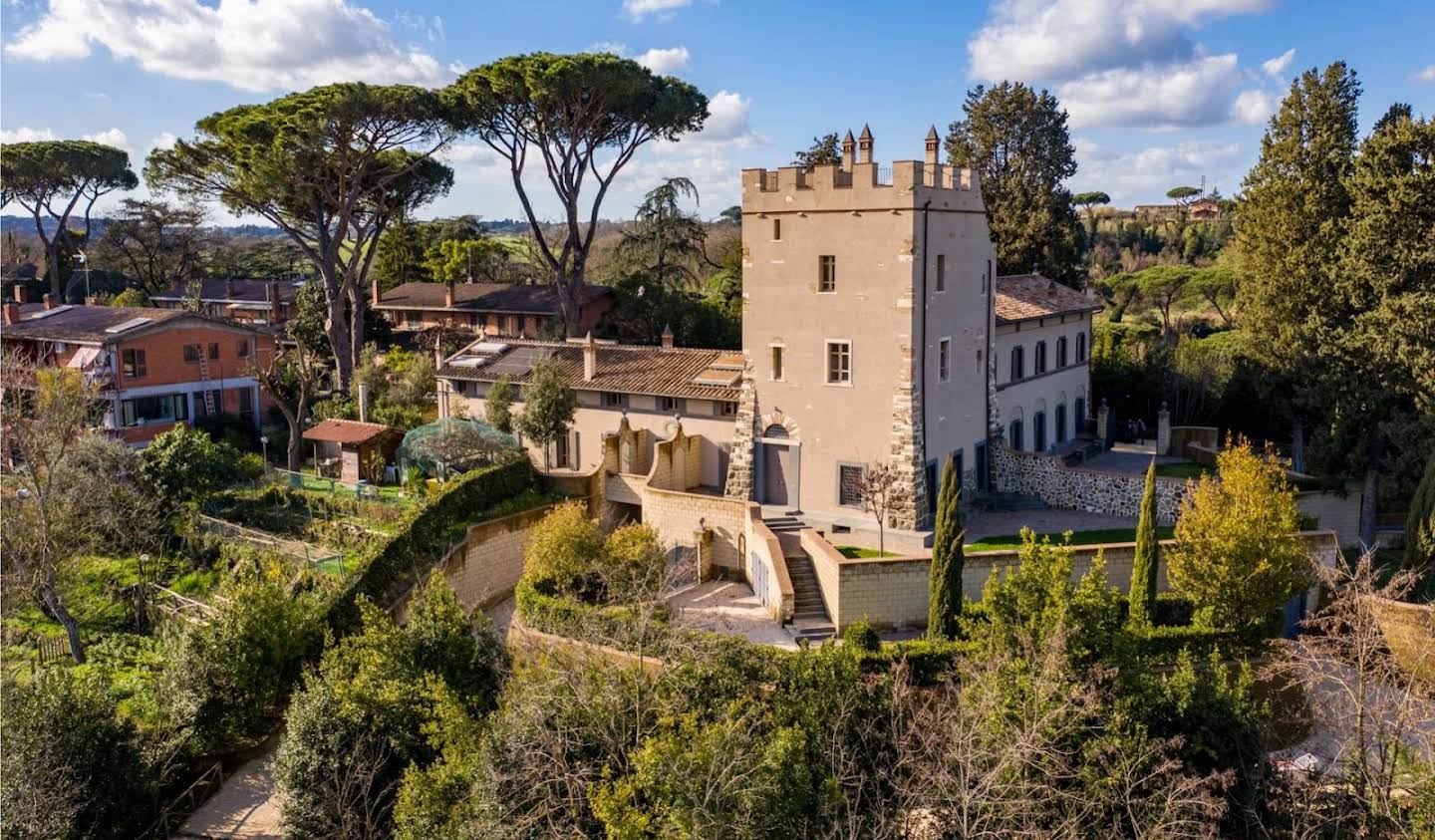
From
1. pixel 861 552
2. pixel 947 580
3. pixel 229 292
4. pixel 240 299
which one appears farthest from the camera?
pixel 229 292

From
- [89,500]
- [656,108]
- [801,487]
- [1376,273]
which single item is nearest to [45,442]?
[89,500]

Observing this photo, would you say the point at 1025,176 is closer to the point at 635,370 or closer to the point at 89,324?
the point at 635,370

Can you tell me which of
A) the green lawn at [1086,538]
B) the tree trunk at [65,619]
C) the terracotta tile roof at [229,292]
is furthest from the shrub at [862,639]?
the terracotta tile roof at [229,292]

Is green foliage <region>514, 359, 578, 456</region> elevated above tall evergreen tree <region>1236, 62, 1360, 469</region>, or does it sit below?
below

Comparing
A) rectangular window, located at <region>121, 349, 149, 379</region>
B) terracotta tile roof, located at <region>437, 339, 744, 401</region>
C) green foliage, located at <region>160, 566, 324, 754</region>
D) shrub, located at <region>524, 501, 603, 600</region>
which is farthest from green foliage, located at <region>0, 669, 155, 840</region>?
rectangular window, located at <region>121, 349, 149, 379</region>

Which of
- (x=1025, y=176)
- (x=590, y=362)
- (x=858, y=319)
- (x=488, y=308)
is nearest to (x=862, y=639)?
(x=858, y=319)

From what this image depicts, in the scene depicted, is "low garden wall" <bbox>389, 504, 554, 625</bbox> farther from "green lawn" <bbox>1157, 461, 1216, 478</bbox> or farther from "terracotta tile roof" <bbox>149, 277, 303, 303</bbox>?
"terracotta tile roof" <bbox>149, 277, 303, 303</bbox>

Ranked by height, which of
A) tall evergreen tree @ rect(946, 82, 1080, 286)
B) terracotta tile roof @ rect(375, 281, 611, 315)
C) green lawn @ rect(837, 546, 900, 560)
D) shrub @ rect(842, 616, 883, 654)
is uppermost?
tall evergreen tree @ rect(946, 82, 1080, 286)

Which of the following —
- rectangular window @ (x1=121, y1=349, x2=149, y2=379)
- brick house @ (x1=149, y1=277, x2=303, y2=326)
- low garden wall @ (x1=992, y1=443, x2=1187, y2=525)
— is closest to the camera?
low garden wall @ (x1=992, y1=443, x2=1187, y2=525)
